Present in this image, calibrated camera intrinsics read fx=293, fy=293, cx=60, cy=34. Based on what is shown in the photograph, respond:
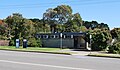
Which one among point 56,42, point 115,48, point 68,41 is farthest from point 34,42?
point 115,48

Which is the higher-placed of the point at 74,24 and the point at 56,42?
the point at 74,24

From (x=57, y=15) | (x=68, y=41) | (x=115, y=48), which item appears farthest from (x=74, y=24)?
(x=115, y=48)

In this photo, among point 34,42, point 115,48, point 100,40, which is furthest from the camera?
point 34,42

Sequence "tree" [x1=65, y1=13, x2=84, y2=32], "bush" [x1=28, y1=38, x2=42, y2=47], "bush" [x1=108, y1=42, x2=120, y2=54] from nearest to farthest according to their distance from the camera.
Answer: "bush" [x1=108, y1=42, x2=120, y2=54] → "bush" [x1=28, y1=38, x2=42, y2=47] → "tree" [x1=65, y1=13, x2=84, y2=32]

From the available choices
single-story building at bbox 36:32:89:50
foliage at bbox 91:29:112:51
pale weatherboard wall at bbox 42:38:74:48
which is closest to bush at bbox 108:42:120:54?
foliage at bbox 91:29:112:51

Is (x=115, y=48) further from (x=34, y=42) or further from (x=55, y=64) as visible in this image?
(x=34, y=42)

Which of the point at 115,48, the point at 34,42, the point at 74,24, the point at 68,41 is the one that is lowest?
the point at 115,48

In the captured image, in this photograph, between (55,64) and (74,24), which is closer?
(55,64)

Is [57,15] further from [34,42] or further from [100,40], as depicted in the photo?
[100,40]

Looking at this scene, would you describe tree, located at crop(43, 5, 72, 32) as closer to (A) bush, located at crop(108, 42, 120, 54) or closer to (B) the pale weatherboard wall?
(B) the pale weatherboard wall

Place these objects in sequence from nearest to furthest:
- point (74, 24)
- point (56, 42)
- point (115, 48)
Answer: point (115, 48), point (56, 42), point (74, 24)

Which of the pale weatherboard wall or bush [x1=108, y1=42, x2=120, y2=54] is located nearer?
bush [x1=108, y1=42, x2=120, y2=54]

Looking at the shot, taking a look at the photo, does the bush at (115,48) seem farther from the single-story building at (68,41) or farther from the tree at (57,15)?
the tree at (57,15)

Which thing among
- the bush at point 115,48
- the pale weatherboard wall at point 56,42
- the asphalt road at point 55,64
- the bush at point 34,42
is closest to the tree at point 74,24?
the pale weatherboard wall at point 56,42
